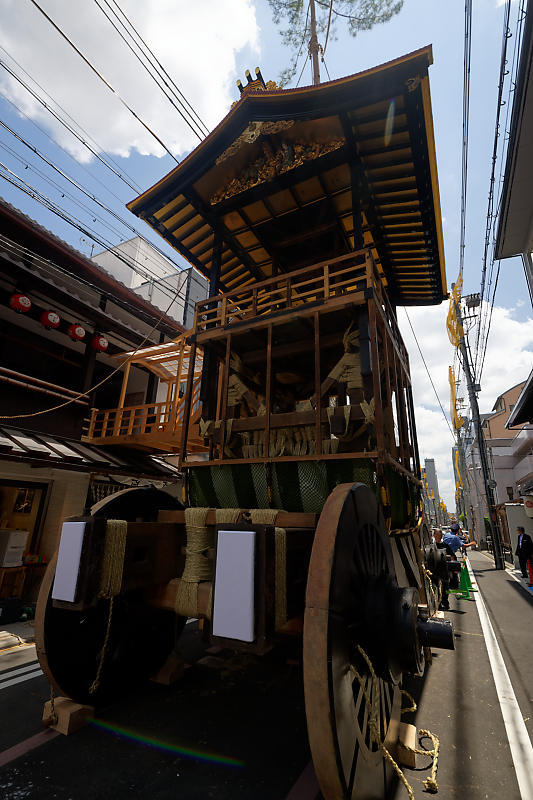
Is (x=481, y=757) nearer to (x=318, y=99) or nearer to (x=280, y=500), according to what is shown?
(x=280, y=500)

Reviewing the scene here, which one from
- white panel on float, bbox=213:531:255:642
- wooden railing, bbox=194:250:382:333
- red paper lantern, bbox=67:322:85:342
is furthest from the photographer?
red paper lantern, bbox=67:322:85:342

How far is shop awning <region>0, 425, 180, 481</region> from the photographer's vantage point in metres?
7.89

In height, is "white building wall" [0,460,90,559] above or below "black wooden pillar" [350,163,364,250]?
below

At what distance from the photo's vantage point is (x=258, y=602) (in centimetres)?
194

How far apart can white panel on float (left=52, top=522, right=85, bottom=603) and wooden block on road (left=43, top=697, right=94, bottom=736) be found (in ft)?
4.62

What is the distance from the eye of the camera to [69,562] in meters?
2.57

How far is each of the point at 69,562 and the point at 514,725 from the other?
463cm

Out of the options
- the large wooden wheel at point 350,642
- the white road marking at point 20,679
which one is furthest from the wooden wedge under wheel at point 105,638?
the large wooden wheel at point 350,642

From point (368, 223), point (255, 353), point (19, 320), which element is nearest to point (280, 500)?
point (255, 353)

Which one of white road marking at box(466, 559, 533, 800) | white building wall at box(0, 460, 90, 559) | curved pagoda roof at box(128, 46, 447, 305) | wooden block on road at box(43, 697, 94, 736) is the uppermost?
curved pagoda roof at box(128, 46, 447, 305)

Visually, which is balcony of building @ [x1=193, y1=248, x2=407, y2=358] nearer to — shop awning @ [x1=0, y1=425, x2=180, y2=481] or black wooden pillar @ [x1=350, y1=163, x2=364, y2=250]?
black wooden pillar @ [x1=350, y1=163, x2=364, y2=250]

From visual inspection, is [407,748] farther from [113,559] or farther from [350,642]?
[113,559]

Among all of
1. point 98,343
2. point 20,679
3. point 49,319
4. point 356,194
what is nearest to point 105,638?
point 20,679

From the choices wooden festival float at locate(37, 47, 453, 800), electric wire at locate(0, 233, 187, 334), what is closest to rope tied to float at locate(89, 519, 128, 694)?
wooden festival float at locate(37, 47, 453, 800)
